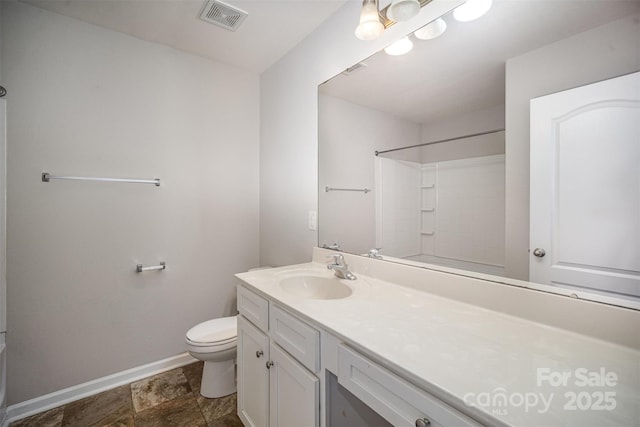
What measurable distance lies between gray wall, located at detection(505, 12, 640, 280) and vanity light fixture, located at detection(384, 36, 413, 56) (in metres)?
0.49

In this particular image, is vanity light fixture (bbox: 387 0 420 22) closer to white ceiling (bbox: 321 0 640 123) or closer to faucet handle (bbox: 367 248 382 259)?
white ceiling (bbox: 321 0 640 123)

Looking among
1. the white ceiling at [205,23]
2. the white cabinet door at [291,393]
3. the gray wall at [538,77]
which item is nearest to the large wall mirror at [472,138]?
the gray wall at [538,77]

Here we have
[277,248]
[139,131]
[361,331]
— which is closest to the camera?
[361,331]

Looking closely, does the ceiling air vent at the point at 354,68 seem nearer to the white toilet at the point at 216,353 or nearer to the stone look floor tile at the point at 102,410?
the white toilet at the point at 216,353

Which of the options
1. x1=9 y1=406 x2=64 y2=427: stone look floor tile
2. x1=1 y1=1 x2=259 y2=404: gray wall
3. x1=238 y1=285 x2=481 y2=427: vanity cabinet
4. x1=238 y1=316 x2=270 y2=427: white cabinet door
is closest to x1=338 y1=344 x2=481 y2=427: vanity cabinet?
x1=238 y1=285 x2=481 y2=427: vanity cabinet

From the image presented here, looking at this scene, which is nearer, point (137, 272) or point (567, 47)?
Result: point (567, 47)

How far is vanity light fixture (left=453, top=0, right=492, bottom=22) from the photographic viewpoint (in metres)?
1.05

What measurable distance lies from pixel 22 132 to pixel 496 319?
8.28ft

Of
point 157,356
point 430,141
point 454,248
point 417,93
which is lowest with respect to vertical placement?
point 157,356

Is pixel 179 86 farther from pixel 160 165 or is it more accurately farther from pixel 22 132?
pixel 22 132

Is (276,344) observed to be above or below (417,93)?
below

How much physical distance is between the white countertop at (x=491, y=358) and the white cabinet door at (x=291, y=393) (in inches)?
8.6

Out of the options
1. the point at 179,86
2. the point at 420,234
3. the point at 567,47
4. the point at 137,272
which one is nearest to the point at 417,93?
the point at 567,47

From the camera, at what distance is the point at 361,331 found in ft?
2.71
